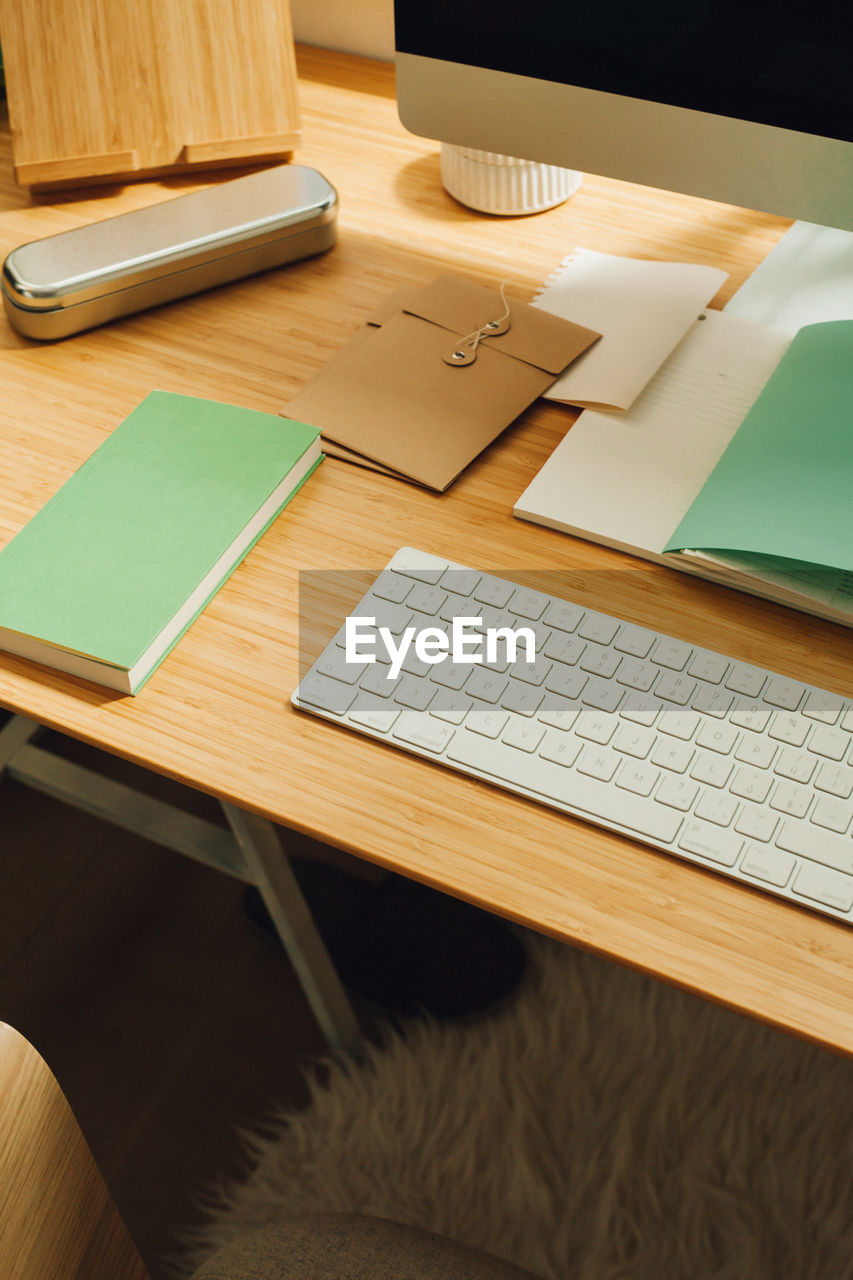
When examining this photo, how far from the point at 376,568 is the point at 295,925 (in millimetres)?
448

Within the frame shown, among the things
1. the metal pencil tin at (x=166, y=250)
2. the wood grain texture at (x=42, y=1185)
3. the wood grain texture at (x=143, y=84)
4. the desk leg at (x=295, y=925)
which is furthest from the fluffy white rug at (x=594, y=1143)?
the wood grain texture at (x=143, y=84)

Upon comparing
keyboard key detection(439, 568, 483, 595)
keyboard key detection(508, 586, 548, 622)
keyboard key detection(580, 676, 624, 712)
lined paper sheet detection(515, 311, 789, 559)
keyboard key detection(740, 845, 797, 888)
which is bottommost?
keyboard key detection(740, 845, 797, 888)

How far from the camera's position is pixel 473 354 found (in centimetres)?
75

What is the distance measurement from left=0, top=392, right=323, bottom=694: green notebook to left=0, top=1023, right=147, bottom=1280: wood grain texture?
0.21 meters

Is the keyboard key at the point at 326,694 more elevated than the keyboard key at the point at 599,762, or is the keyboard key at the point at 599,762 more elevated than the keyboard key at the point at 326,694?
the keyboard key at the point at 326,694

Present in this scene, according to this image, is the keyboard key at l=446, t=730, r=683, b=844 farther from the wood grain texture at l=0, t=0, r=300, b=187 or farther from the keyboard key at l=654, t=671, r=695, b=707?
the wood grain texture at l=0, t=0, r=300, b=187

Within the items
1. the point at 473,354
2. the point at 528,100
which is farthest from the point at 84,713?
the point at 528,100

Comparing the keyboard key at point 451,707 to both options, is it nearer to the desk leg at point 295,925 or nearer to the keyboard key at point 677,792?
the keyboard key at point 677,792

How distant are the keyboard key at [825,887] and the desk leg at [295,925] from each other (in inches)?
17.0

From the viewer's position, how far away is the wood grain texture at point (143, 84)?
2.86ft

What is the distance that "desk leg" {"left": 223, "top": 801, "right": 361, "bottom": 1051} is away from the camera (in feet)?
2.77

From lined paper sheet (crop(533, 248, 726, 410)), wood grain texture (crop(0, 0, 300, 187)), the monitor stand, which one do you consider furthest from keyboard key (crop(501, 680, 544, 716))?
wood grain texture (crop(0, 0, 300, 187))

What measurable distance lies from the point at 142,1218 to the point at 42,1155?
63 centimetres

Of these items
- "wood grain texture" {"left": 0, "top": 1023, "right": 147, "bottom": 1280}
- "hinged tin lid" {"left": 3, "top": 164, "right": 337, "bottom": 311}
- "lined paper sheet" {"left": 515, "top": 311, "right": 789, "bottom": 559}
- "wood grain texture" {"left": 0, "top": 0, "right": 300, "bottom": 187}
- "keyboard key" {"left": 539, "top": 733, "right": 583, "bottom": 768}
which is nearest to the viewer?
"wood grain texture" {"left": 0, "top": 1023, "right": 147, "bottom": 1280}
